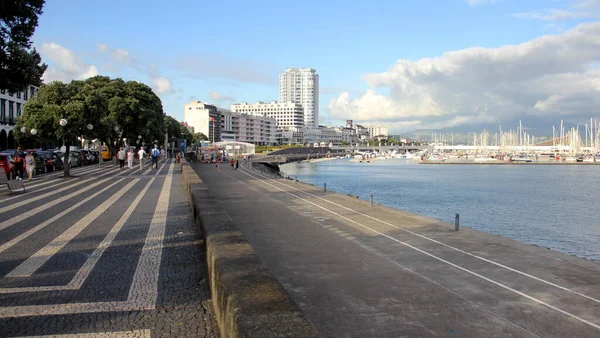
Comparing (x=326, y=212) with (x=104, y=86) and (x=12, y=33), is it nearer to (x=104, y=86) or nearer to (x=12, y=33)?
(x=12, y=33)

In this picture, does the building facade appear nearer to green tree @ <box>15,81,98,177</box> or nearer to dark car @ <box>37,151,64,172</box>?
dark car @ <box>37,151,64,172</box>

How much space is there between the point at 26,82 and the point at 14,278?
37.5ft

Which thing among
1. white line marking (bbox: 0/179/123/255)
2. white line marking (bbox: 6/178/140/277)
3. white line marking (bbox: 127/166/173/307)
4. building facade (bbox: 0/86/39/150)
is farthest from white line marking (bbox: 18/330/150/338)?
building facade (bbox: 0/86/39/150)

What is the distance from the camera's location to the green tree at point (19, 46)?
14727 millimetres

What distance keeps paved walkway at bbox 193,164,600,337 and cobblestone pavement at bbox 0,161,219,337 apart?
5.50 ft

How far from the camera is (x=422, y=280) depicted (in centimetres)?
864

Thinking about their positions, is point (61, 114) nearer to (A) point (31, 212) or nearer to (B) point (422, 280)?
(A) point (31, 212)

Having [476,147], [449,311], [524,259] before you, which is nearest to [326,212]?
[524,259]

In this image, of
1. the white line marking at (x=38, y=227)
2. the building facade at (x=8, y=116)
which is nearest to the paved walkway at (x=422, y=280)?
the white line marking at (x=38, y=227)

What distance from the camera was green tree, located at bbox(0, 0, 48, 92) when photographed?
14.7 metres

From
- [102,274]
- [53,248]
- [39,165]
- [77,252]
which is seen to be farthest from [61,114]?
[102,274]

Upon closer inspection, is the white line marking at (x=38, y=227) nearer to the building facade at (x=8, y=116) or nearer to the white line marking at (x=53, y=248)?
the white line marking at (x=53, y=248)

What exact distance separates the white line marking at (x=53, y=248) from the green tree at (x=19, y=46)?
205 inches

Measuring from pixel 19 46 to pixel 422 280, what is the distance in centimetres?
1472
